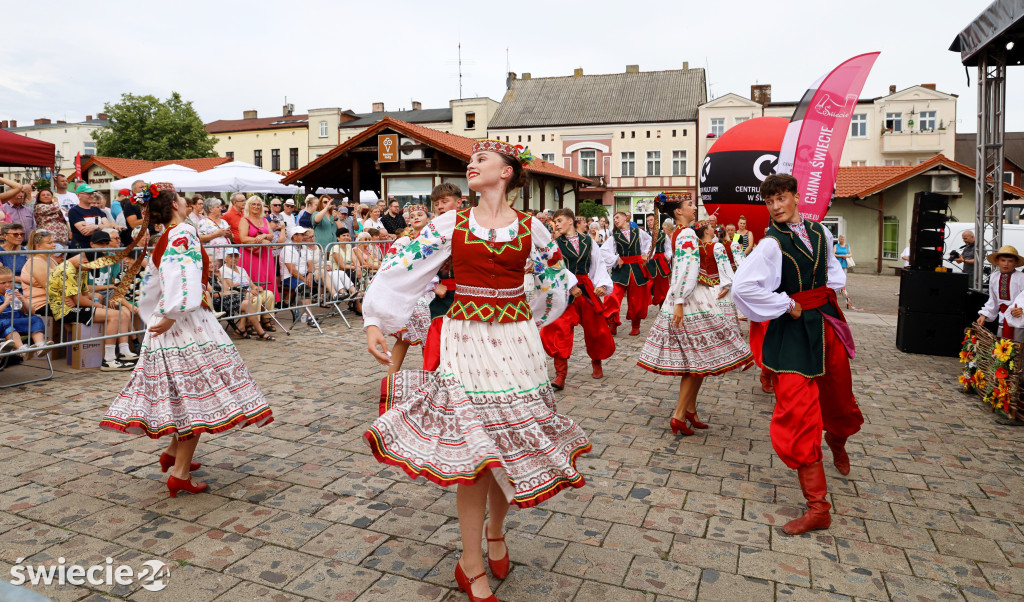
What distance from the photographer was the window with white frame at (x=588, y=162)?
46.8 m

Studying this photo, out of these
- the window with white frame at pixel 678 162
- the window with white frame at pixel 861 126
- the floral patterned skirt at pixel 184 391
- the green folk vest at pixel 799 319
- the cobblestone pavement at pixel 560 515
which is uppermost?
the window with white frame at pixel 861 126

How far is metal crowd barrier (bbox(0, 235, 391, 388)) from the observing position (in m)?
7.14

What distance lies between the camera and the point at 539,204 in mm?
32625

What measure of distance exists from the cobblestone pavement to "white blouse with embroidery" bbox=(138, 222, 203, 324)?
1133 mm

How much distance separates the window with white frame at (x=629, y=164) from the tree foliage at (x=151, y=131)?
98.9ft

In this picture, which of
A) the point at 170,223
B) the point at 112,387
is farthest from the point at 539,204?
the point at 170,223

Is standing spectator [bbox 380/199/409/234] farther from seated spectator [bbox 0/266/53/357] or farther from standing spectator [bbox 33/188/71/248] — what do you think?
seated spectator [bbox 0/266/53/357]

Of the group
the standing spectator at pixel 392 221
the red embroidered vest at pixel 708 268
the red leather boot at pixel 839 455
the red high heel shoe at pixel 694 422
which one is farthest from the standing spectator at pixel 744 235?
the red leather boot at pixel 839 455

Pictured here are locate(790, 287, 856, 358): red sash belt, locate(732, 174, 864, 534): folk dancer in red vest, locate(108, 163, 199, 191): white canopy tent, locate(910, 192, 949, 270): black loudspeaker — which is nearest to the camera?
locate(732, 174, 864, 534): folk dancer in red vest

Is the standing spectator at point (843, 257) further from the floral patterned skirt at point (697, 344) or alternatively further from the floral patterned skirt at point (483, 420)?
the floral patterned skirt at point (483, 420)

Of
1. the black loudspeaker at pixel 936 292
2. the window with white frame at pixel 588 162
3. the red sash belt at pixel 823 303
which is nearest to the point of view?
the red sash belt at pixel 823 303

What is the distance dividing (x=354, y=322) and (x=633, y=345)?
4.57 metres

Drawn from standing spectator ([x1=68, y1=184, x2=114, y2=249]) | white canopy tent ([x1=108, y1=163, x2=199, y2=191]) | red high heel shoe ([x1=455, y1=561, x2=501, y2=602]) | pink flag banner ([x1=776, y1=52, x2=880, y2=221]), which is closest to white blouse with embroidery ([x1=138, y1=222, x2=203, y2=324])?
red high heel shoe ([x1=455, y1=561, x2=501, y2=602])

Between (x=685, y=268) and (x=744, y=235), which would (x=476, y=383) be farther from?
(x=744, y=235)
